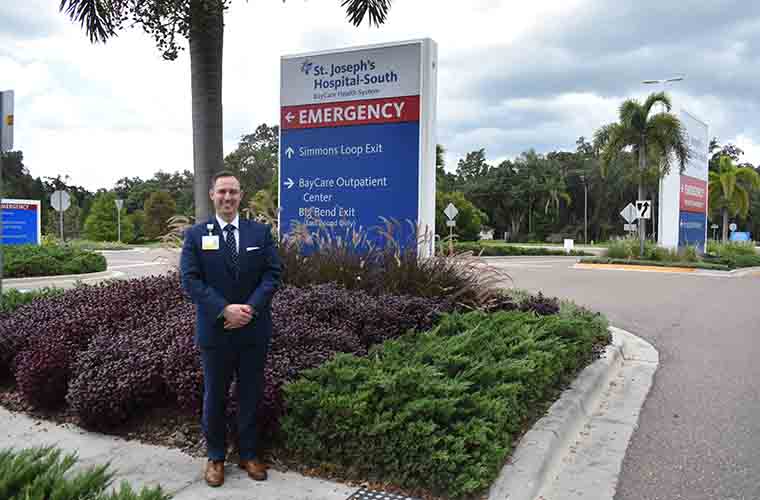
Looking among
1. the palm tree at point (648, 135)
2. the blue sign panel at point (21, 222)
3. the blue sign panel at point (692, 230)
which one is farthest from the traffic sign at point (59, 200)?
the blue sign panel at point (692, 230)

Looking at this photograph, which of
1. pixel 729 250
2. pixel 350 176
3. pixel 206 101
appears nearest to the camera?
pixel 206 101

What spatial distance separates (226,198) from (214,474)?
1.57m

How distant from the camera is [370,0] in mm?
8859

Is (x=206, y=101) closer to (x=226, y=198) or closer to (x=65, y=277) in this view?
(x=226, y=198)

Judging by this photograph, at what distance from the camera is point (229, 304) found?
3711 millimetres

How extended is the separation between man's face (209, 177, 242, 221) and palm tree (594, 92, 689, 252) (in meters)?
31.1

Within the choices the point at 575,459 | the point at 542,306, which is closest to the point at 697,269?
the point at 542,306

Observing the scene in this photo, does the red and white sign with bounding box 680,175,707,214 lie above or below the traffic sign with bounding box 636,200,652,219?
above


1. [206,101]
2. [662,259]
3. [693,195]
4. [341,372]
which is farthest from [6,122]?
[693,195]

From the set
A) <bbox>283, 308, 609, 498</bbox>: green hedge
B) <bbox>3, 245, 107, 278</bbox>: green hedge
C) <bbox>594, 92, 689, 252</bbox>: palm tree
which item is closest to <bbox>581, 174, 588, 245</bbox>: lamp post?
<bbox>594, 92, 689, 252</bbox>: palm tree

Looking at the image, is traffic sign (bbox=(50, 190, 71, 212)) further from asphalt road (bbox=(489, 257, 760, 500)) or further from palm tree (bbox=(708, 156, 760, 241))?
palm tree (bbox=(708, 156, 760, 241))

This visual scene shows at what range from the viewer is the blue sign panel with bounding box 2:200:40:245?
896 inches

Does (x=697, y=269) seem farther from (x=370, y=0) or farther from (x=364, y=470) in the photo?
(x=364, y=470)

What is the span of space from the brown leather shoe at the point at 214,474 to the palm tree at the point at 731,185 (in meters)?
48.0
